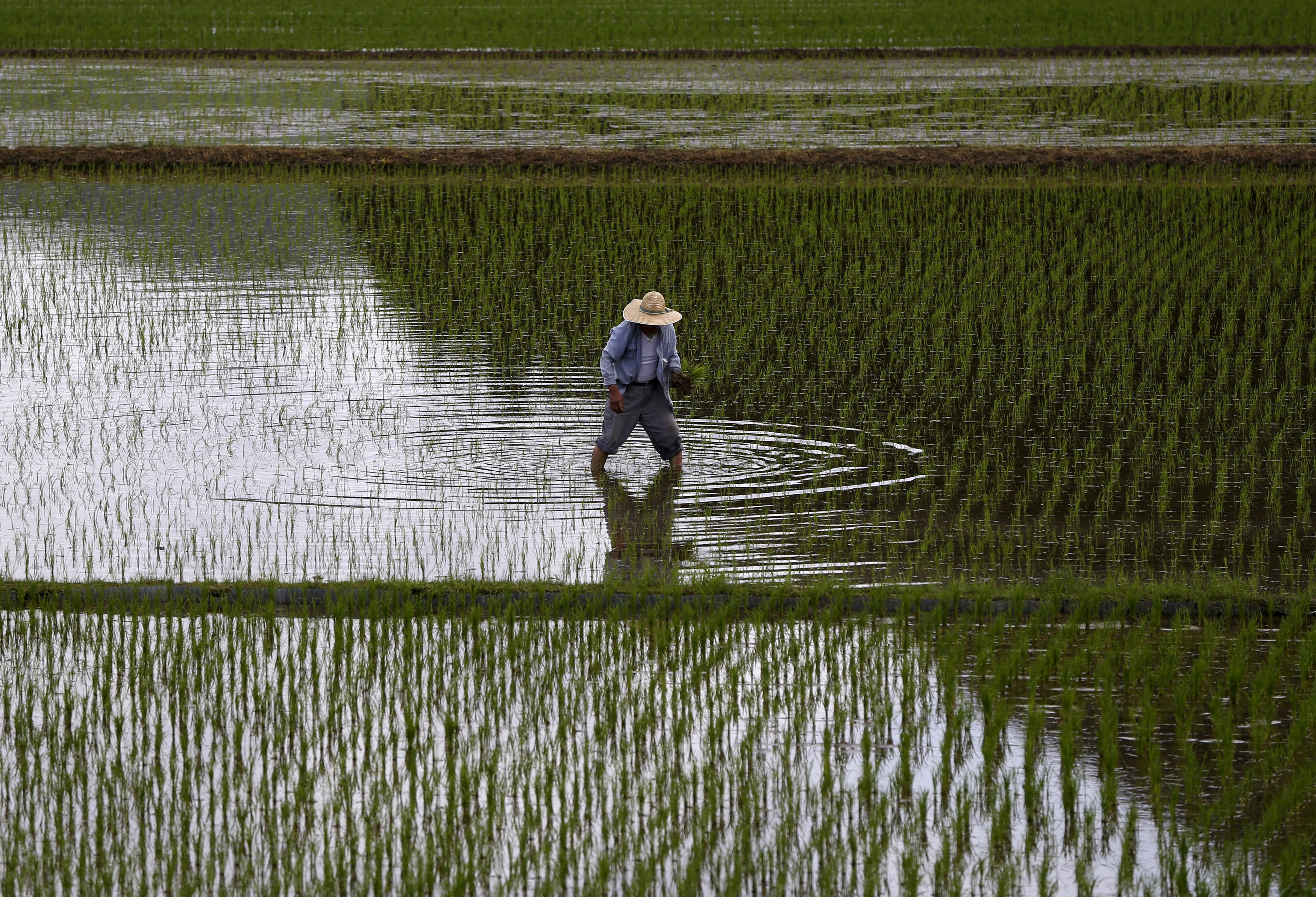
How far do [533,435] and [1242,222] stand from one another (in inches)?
265

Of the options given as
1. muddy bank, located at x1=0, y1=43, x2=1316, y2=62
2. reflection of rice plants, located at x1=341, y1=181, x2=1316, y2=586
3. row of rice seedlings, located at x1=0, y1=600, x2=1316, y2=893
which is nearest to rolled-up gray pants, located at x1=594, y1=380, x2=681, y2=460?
reflection of rice plants, located at x1=341, y1=181, x2=1316, y2=586

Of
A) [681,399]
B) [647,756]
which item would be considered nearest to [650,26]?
[681,399]

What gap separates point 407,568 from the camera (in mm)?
5312

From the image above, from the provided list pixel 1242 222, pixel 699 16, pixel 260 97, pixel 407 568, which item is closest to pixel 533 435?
pixel 407 568

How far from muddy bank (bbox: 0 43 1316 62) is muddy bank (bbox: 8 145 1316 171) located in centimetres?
753

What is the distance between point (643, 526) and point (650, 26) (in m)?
18.8

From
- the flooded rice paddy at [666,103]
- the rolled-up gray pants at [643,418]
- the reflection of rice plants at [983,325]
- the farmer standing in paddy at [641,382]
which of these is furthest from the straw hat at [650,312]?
the flooded rice paddy at [666,103]

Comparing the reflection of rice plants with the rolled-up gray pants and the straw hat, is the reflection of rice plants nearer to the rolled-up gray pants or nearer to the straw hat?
the rolled-up gray pants

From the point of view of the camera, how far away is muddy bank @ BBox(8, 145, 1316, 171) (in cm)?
1394

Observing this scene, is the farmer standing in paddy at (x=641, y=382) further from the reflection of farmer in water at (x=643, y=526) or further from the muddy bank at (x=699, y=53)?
the muddy bank at (x=699, y=53)

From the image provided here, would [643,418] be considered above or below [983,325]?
below

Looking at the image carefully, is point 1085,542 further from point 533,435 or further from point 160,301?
point 160,301

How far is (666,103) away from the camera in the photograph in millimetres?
17734

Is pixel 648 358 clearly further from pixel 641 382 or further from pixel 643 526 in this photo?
pixel 643 526
